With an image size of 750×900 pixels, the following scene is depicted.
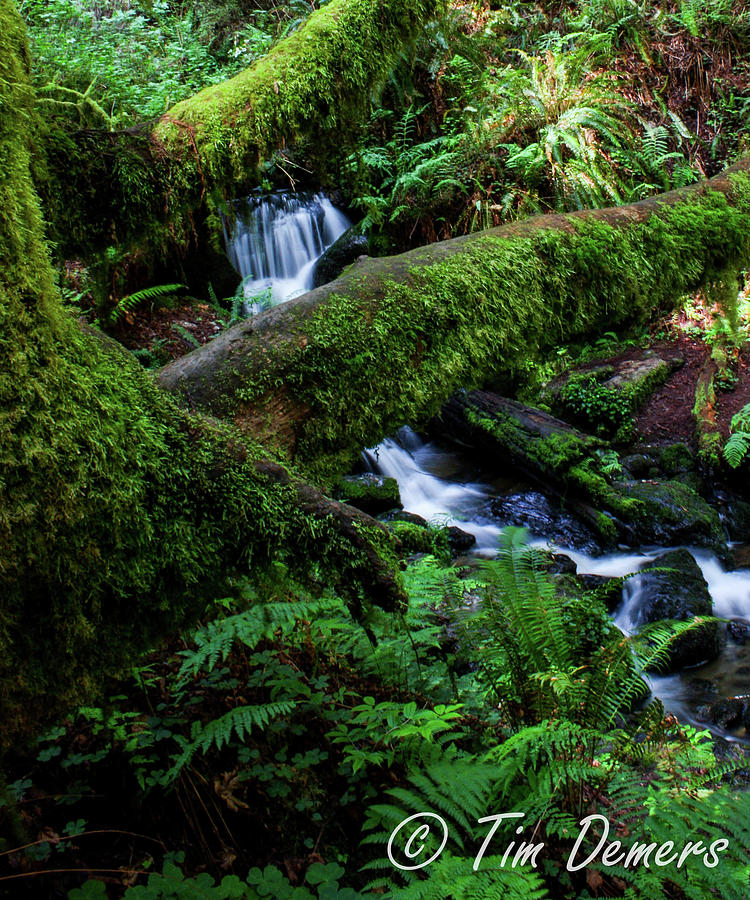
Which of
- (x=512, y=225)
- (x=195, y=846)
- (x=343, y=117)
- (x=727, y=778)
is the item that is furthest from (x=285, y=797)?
(x=727, y=778)

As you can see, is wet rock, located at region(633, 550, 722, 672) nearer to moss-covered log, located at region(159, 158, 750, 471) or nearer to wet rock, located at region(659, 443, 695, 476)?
wet rock, located at region(659, 443, 695, 476)

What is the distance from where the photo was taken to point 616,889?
1.95 metres

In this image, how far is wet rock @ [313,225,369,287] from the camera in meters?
9.64

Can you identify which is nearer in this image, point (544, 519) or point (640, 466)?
point (544, 519)

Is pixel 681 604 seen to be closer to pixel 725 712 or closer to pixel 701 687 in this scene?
pixel 701 687

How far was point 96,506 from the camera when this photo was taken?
1158 millimetres

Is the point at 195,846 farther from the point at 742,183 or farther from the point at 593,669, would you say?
the point at 742,183

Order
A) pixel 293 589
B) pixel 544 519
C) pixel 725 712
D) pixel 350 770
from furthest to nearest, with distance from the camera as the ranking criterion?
pixel 544 519 → pixel 725 712 → pixel 350 770 → pixel 293 589

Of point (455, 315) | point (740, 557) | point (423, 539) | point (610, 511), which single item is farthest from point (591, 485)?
point (455, 315)

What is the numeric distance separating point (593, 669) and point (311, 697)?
1.19 metres

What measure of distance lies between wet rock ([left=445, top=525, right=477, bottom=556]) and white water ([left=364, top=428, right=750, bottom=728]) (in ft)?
0.46

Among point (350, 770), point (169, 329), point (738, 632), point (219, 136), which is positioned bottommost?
point (738, 632)

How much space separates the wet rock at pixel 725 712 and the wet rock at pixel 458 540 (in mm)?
2607

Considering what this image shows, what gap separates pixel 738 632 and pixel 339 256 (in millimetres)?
→ 7625
